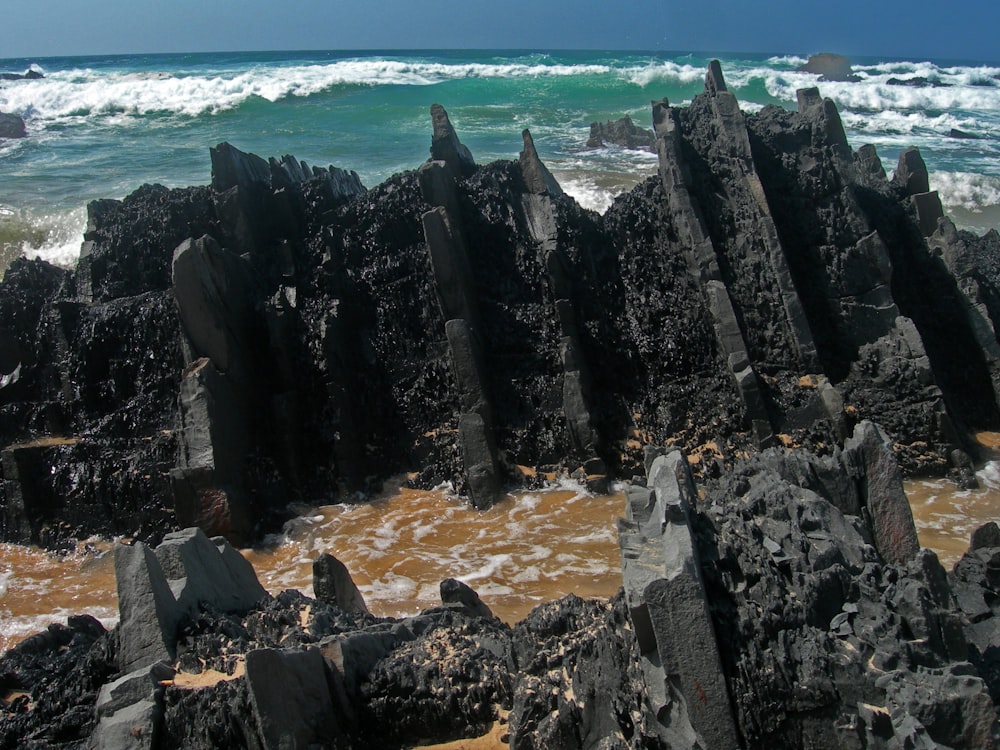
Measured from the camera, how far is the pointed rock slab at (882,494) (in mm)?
4797

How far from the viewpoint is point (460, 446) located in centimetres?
869

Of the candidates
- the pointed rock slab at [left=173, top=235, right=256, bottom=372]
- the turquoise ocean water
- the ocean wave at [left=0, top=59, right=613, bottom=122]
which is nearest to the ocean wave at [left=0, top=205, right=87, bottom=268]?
the turquoise ocean water

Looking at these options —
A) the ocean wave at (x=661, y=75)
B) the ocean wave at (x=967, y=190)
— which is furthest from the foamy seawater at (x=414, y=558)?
the ocean wave at (x=661, y=75)

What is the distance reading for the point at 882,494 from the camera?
486 cm

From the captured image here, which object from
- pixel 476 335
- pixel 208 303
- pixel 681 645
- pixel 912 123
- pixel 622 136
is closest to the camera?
pixel 681 645

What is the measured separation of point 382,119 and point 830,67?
23.9m

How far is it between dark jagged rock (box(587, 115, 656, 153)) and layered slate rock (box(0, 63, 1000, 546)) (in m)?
13.6

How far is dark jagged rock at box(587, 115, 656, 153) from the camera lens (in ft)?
76.7

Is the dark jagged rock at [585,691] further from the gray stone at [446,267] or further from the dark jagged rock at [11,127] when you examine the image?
the dark jagged rock at [11,127]

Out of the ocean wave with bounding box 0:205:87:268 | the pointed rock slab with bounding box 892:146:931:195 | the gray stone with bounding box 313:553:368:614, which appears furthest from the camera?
the ocean wave with bounding box 0:205:87:268

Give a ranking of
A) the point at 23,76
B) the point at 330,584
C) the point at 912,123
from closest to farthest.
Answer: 1. the point at 330,584
2. the point at 912,123
3. the point at 23,76

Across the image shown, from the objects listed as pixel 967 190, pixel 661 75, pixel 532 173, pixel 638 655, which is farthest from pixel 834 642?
pixel 661 75

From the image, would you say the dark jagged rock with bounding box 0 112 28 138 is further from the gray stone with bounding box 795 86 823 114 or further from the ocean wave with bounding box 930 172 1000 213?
the ocean wave with bounding box 930 172 1000 213

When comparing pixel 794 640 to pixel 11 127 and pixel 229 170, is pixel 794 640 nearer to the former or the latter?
pixel 229 170
